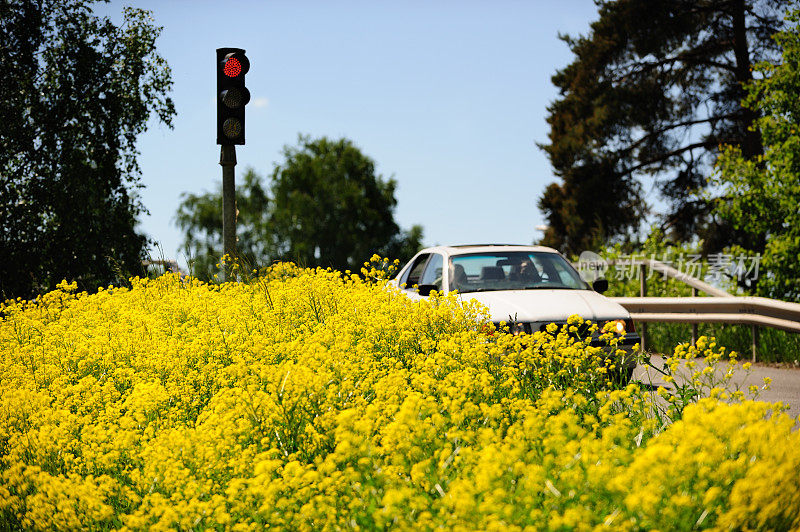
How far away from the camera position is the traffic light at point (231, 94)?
9.38 metres

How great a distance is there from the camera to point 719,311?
40.1 ft

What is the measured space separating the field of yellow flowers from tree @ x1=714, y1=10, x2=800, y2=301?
11748 mm

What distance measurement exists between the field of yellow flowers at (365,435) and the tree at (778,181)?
38.5ft

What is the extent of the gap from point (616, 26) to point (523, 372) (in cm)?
2686

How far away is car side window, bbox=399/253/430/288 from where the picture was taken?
1084 centimetres

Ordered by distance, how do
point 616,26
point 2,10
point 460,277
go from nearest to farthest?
point 460,277 < point 2,10 < point 616,26

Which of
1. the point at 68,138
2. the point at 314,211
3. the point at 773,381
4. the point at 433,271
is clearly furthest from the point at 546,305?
the point at 314,211

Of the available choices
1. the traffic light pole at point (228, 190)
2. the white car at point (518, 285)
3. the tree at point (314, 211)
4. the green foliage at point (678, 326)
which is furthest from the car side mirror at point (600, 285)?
the tree at point (314, 211)

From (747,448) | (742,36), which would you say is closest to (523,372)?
(747,448)

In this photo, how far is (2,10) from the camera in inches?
794

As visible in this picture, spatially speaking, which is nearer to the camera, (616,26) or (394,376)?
(394,376)

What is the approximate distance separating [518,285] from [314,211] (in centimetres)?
4947

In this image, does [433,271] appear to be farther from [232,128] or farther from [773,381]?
[773,381]

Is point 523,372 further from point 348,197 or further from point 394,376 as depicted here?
point 348,197
